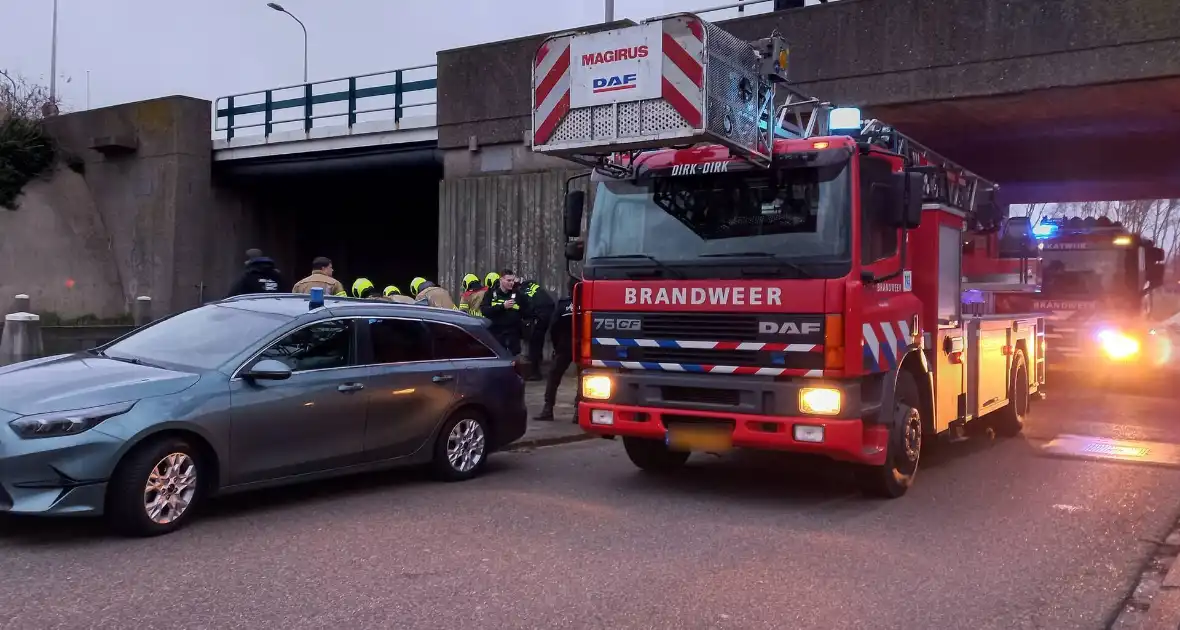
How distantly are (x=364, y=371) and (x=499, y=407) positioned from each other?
1.48m

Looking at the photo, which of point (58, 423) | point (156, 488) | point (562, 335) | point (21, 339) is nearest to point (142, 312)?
point (21, 339)

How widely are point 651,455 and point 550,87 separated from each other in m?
3.16

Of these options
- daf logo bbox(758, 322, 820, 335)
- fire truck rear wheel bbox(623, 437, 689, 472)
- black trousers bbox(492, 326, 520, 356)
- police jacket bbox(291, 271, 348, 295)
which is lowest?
fire truck rear wheel bbox(623, 437, 689, 472)

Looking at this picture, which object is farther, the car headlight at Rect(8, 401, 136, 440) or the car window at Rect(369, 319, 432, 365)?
the car window at Rect(369, 319, 432, 365)

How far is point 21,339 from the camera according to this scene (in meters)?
10.8

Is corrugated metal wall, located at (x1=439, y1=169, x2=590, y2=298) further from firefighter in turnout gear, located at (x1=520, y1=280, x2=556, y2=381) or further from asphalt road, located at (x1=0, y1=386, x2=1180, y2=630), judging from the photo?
asphalt road, located at (x1=0, y1=386, x2=1180, y2=630)

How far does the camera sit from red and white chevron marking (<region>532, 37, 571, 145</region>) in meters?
6.90

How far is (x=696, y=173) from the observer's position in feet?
23.5

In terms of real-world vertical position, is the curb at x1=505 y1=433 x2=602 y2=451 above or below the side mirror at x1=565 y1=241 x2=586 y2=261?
below

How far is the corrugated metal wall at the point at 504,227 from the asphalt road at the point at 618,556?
919 cm

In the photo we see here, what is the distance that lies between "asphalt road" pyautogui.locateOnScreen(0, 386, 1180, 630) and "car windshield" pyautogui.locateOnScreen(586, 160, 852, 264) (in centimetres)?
184

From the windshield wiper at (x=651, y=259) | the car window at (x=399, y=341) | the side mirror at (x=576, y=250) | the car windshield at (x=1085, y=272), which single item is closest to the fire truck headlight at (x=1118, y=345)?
the car windshield at (x=1085, y=272)

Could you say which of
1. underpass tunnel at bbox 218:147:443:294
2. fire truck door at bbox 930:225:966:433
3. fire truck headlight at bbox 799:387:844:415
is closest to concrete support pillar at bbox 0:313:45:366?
fire truck headlight at bbox 799:387:844:415

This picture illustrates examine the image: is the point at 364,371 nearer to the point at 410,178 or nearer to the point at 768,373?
the point at 768,373
